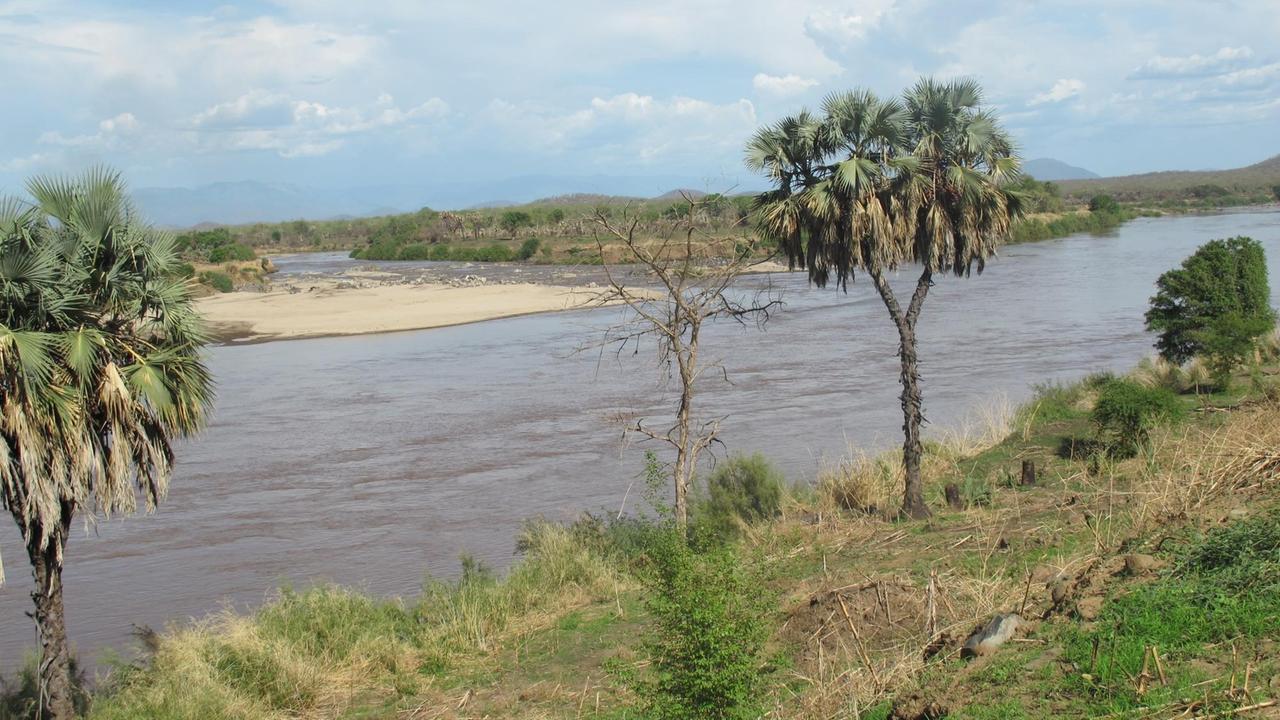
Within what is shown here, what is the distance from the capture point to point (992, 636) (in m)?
7.71

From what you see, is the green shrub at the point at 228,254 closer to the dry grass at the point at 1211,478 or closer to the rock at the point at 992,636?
the dry grass at the point at 1211,478

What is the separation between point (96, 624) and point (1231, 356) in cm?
2100

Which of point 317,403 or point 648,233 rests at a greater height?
point 648,233

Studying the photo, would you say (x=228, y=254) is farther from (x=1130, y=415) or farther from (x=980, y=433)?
(x=1130, y=415)

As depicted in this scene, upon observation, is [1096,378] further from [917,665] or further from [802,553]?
[917,665]

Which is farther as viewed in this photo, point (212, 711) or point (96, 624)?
point (96, 624)

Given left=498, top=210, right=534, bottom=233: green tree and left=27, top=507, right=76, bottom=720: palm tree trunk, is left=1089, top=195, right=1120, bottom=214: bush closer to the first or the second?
left=498, top=210, right=534, bottom=233: green tree

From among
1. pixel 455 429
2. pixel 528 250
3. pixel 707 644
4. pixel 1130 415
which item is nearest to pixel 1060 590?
pixel 707 644

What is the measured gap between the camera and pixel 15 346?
9.52 metres

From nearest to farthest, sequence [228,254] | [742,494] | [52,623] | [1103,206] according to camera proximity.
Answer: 1. [52,623]
2. [742,494]
3. [228,254]
4. [1103,206]

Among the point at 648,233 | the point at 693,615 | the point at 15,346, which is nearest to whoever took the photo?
the point at 693,615

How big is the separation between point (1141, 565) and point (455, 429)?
68.1 ft

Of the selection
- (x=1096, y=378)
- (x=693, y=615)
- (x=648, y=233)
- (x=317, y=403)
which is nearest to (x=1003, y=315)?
(x=1096, y=378)

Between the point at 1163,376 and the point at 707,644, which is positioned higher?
the point at 707,644
